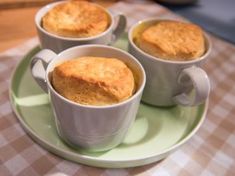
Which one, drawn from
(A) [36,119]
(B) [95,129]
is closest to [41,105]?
(A) [36,119]

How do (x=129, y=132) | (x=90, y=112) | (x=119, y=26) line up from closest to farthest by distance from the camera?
(x=90, y=112), (x=129, y=132), (x=119, y=26)

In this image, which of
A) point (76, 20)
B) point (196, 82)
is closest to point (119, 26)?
point (76, 20)

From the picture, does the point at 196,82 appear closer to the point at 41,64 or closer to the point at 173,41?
the point at 173,41

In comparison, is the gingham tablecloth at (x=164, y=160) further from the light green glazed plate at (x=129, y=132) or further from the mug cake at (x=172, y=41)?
the mug cake at (x=172, y=41)

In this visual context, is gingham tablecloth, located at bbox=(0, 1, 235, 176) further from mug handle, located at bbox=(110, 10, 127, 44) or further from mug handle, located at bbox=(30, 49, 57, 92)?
mug handle, located at bbox=(110, 10, 127, 44)

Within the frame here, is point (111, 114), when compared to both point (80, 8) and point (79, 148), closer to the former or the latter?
point (79, 148)

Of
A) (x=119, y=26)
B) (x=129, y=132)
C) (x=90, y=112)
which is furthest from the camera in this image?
(x=119, y=26)

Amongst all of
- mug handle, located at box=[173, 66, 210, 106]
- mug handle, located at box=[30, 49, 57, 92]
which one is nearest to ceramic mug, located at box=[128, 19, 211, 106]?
mug handle, located at box=[173, 66, 210, 106]
